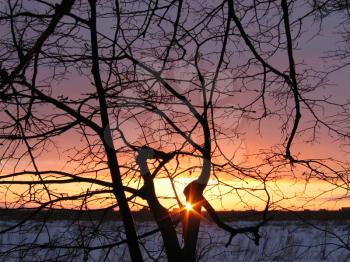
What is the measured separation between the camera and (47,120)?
3.66 metres

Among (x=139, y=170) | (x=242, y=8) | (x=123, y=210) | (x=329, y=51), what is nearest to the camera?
(x=123, y=210)

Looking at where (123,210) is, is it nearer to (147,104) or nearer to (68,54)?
(147,104)

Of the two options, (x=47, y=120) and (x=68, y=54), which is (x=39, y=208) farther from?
(x=68, y=54)

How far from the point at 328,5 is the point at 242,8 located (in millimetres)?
660

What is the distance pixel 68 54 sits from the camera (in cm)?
371

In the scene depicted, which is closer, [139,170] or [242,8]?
[139,170]

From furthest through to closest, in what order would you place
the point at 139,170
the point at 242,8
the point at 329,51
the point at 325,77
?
the point at 329,51
the point at 325,77
the point at 242,8
the point at 139,170

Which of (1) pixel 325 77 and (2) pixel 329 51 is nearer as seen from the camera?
(1) pixel 325 77

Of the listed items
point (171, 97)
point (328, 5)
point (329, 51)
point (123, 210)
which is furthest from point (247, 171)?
point (329, 51)

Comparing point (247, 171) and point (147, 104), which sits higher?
point (147, 104)

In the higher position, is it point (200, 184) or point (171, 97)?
point (171, 97)

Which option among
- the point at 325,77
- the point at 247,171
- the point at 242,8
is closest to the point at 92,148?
the point at 247,171

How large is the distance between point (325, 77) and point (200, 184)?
1596 millimetres

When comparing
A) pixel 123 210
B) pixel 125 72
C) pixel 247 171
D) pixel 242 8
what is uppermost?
pixel 242 8
